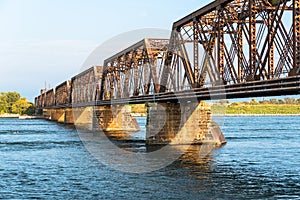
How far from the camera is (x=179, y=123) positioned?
68.5 meters

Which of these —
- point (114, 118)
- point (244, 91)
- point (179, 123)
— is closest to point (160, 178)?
point (244, 91)

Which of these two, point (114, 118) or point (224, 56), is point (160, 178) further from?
point (114, 118)

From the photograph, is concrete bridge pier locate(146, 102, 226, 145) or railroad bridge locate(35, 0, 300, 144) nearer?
railroad bridge locate(35, 0, 300, 144)

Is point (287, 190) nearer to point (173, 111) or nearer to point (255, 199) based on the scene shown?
point (255, 199)

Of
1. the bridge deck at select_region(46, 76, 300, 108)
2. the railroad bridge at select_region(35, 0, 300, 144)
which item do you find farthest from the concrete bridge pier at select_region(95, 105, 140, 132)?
the bridge deck at select_region(46, 76, 300, 108)

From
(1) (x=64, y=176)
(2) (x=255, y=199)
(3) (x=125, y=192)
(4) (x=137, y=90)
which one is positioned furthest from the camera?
(4) (x=137, y=90)

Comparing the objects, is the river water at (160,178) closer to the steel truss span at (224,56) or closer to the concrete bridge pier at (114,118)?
the steel truss span at (224,56)

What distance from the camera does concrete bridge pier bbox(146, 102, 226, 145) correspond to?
6812 centimetres

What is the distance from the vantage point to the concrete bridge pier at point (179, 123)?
68.1 meters

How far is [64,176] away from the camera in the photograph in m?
44.7

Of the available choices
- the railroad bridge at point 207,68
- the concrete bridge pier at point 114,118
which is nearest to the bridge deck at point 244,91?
the railroad bridge at point 207,68

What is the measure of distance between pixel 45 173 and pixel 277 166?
20466mm

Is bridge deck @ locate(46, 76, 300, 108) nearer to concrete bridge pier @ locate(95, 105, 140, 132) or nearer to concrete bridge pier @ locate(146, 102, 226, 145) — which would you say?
concrete bridge pier @ locate(146, 102, 226, 145)

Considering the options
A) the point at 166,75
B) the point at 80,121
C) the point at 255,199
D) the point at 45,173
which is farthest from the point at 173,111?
the point at 80,121
